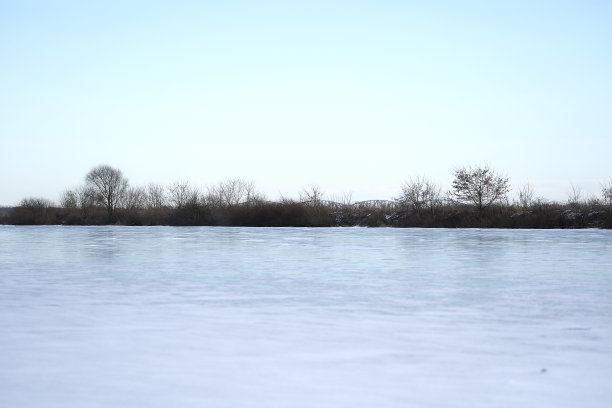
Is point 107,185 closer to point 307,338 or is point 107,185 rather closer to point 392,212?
point 392,212

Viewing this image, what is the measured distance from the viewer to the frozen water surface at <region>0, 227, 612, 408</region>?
2422 mm

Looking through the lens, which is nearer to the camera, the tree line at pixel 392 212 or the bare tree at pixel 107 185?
the tree line at pixel 392 212

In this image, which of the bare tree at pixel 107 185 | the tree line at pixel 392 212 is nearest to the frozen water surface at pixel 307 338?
the tree line at pixel 392 212

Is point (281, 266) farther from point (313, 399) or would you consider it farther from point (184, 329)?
point (313, 399)

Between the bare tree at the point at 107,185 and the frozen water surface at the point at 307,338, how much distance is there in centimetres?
3993

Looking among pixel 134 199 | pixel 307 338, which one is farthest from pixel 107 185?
pixel 307 338

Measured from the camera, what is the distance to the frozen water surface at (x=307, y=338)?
2422 millimetres

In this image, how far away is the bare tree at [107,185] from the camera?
4569cm

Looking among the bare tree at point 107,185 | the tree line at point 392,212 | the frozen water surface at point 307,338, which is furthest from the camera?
the bare tree at point 107,185

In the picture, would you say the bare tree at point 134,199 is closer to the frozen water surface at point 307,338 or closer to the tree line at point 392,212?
the tree line at point 392,212

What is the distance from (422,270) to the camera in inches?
292

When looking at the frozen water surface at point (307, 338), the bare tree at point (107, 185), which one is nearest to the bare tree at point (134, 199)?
the bare tree at point (107, 185)

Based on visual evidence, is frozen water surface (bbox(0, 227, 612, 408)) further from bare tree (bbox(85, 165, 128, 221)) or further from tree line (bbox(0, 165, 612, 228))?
bare tree (bbox(85, 165, 128, 221))

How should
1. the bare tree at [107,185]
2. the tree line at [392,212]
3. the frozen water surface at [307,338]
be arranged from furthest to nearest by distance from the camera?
1. the bare tree at [107,185]
2. the tree line at [392,212]
3. the frozen water surface at [307,338]
